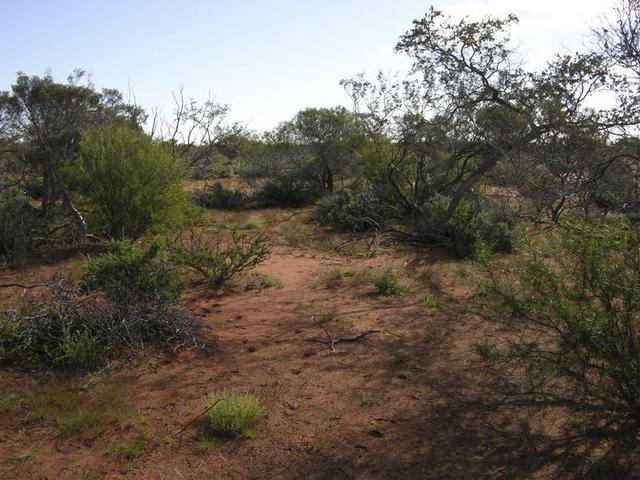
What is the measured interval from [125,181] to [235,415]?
743 centimetres

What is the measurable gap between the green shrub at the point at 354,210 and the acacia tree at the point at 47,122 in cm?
637

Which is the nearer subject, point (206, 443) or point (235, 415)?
point (206, 443)

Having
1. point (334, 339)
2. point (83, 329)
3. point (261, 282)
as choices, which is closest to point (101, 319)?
point (83, 329)

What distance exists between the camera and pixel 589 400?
372cm

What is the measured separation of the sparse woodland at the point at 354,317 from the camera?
143 inches

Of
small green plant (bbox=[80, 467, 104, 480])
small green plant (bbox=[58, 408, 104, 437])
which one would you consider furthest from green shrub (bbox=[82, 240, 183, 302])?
small green plant (bbox=[80, 467, 104, 480])

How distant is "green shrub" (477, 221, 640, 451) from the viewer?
3.38 m

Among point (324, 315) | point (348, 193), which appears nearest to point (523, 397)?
point (324, 315)

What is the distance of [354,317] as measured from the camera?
6.62m

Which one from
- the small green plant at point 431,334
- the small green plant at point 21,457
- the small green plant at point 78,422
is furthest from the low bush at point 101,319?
the small green plant at point 431,334

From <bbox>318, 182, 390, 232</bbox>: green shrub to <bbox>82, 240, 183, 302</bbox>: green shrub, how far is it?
6942mm

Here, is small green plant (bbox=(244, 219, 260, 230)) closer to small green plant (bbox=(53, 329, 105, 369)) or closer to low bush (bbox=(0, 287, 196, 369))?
low bush (bbox=(0, 287, 196, 369))

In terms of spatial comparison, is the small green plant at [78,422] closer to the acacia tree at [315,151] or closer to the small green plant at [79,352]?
the small green plant at [79,352]

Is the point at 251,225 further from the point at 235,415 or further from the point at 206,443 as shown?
the point at 206,443
